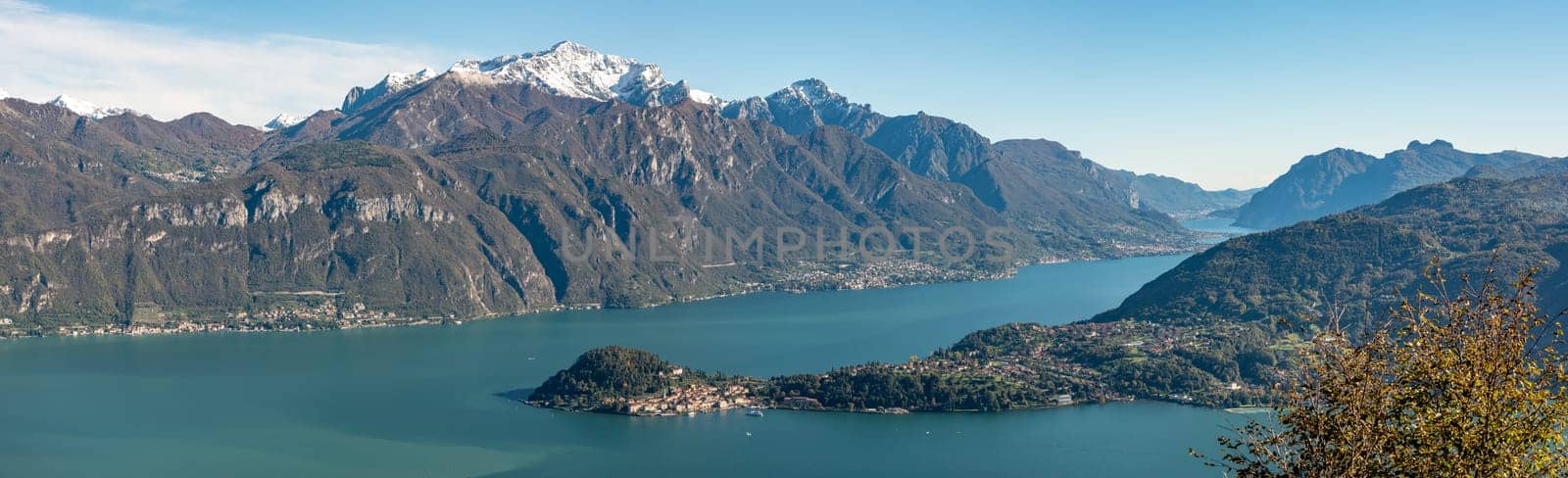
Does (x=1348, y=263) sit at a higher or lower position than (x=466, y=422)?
higher

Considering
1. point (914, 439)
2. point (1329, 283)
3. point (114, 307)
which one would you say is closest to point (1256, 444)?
point (914, 439)

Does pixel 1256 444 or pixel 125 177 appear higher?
pixel 125 177

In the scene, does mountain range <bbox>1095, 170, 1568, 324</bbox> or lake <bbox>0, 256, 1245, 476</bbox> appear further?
mountain range <bbox>1095, 170, 1568, 324</bbox>

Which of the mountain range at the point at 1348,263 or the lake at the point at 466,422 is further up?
the mountain range at the point at 1348,263

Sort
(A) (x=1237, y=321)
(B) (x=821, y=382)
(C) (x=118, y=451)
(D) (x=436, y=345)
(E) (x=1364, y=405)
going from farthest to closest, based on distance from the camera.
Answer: (D) (x=436, y=345) < (A) (x=1237, y=321) < (B) (x=821, y=382) < (C) (x=118, y=451) < (E) (x=1364, y=405)

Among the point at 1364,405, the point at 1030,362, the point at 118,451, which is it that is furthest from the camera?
the point at 1030,362

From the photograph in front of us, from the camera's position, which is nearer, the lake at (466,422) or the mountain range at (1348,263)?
the lake at (466,422)

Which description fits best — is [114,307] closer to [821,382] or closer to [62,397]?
[62,397]

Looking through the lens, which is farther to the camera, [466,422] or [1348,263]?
[1348,263]
